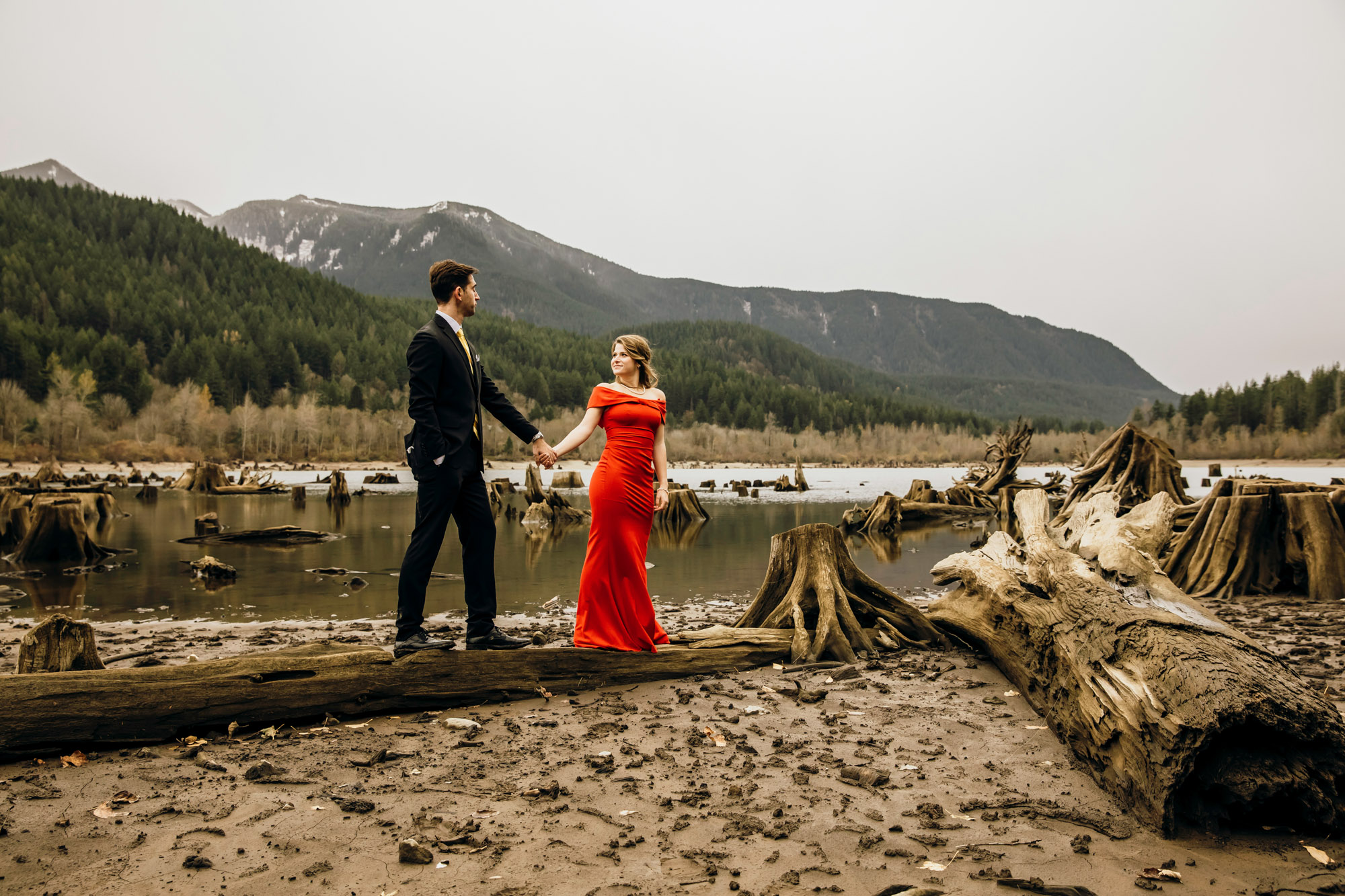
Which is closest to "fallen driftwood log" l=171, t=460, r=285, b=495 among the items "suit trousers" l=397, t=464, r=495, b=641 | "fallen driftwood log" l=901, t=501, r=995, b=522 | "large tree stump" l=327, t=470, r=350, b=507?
"large tree stump" l=327, t=470, r=350, b=507

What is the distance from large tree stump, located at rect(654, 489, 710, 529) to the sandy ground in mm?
21474

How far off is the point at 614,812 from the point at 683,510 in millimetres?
24320

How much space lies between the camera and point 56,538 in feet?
50.6

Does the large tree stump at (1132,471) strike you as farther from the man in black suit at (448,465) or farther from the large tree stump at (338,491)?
the large tree stump at (338,491)

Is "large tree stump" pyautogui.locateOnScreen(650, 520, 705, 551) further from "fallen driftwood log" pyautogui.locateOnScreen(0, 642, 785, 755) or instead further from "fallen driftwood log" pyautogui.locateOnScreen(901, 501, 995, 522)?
"fallen driftwood log" pyautogui.locateOnScreen(0, 642, 785, 755)

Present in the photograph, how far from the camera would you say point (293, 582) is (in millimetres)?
13352

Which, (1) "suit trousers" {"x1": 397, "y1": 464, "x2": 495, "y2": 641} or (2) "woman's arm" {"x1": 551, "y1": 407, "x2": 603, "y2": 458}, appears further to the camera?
(2) "woman's arm" {"x1": 551, "y1": 407, "x2": 603, "y2": 458}

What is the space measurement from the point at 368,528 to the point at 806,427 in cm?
14359

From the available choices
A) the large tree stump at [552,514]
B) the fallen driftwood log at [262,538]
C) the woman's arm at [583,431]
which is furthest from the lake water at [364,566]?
the woman's arm at [583,431]

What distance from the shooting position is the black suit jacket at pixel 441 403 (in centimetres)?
572

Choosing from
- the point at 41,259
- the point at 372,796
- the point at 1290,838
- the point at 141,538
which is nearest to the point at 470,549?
the point at 372,796

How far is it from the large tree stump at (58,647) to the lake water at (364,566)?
5439mm

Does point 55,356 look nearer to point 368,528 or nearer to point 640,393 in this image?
point 368,528

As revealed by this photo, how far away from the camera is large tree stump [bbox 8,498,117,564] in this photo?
15.1 metres
